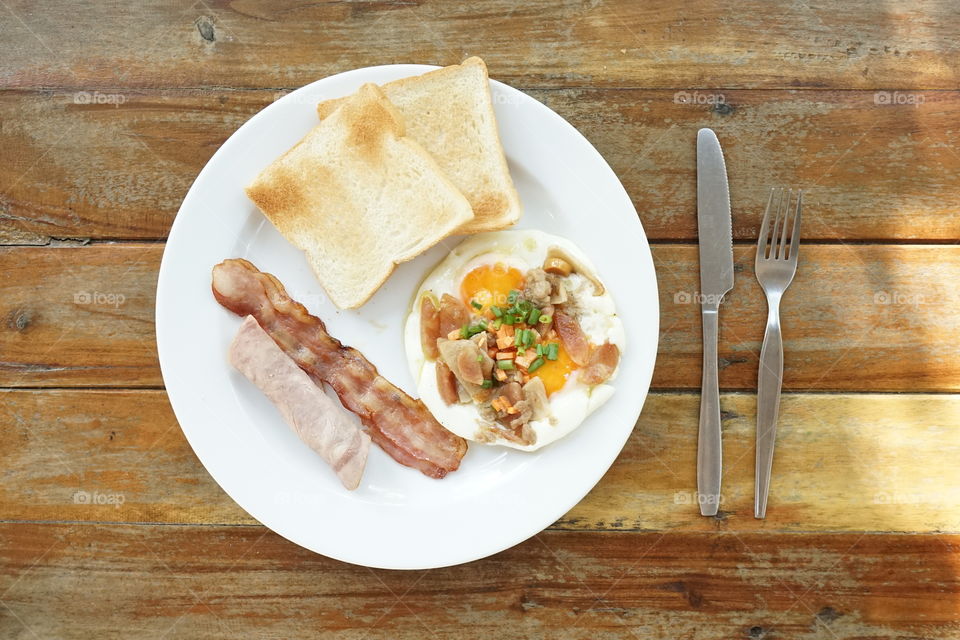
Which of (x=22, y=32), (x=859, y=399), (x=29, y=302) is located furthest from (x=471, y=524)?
(x=22, y=32)

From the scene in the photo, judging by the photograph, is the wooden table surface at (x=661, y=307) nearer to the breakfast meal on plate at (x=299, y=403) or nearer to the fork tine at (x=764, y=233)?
the fork tine at (x=764, y=233)

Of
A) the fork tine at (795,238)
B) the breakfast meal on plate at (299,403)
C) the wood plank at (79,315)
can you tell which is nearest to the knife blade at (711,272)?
the fork tine at (795,238)

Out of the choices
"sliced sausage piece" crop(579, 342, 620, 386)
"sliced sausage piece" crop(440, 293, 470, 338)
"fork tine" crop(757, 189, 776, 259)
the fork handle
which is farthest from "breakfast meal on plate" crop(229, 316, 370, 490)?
"fork tine" crop(757, 189, 776, 259)

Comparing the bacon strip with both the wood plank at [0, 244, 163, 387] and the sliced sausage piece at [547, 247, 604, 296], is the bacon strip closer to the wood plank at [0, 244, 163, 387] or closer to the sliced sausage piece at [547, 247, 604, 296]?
the wood plank at [0, 244, 163, 387]

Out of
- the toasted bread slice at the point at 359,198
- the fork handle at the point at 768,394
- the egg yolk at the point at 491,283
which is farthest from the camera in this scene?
the fork handle at the point at 768,394

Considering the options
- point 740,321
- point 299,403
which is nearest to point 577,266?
point 740,321

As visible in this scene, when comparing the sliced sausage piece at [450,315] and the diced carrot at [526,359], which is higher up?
the sliced sausage piece at [450,315]
